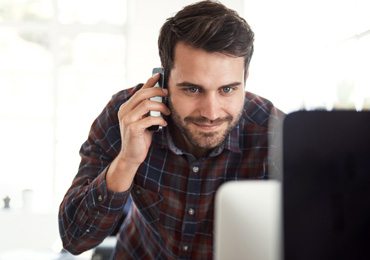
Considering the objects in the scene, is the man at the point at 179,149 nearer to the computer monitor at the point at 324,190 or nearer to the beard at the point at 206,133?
the beard at the point at 206,133

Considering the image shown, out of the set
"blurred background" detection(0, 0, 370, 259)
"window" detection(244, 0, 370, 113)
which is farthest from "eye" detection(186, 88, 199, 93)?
"blurred background" detection(0, 0, 370, 259)

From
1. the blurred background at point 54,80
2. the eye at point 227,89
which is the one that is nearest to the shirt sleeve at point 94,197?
the eye at point 227,89

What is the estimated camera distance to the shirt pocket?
131cm

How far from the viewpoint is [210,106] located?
1.12 m

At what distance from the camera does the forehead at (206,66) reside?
3.71 ft

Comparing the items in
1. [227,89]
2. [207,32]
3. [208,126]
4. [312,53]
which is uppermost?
[312,53]

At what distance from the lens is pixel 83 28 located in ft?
15.1

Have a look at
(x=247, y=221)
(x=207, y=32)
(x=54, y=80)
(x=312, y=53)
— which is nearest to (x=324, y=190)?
(x=247, y=221)

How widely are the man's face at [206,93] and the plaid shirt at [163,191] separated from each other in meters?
0.11

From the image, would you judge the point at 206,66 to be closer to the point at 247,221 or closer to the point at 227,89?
the point at 227,89

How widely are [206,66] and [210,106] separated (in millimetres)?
108

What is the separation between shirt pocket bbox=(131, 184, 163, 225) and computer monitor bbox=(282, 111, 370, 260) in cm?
94

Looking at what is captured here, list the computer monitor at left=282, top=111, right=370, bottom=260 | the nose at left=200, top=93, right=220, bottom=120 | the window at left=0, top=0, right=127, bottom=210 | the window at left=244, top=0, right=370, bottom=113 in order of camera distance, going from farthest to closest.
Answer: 1. the window at left=0, top=0, right=127, bottom=210
2. the window at left=244, top=0, right=370, bottom=113
3. the nose at left=200, top=93, right=220, bottom=120
4. the computer monitor at left=282, top=111, right=370, bottom=260

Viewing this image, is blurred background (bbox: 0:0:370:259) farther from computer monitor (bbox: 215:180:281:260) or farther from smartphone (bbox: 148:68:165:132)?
computer monitor (bbox: 215:180:281:260)
